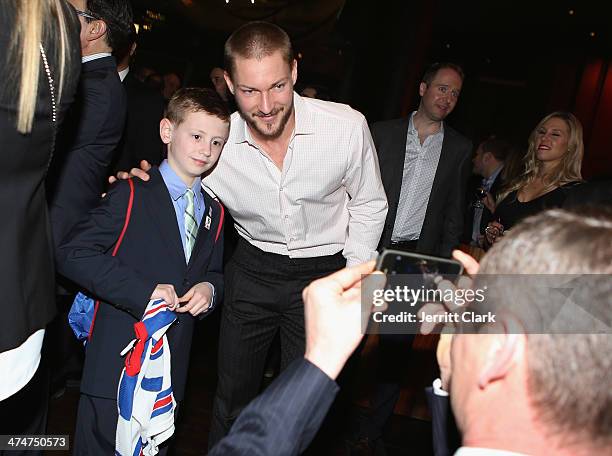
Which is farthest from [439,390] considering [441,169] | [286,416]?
[441,169]

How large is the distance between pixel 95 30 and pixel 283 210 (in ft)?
3.09

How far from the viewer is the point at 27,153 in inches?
47.1

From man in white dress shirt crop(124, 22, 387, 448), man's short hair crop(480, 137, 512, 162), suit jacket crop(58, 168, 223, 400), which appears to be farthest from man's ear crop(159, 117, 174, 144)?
man's short hair crop(480, 137, 512, 162)

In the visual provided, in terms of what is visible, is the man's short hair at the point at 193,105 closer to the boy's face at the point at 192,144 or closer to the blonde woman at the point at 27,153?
the boy's face at the point at 192,144

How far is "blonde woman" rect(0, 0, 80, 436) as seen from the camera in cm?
113

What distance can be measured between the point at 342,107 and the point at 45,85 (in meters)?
1.38

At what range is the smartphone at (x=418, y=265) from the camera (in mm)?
1029

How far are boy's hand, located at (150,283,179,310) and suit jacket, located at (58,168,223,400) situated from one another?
0.02m

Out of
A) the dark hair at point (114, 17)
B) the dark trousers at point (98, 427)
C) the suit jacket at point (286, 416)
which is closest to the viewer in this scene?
the suit jacket at point (286, 416)

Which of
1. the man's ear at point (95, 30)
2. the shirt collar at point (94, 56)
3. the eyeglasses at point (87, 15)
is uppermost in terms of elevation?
the eyeglasses at point (87, 15)

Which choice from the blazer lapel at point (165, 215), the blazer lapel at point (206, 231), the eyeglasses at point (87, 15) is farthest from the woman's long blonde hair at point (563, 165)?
the eyeglasses at point (87, 15)

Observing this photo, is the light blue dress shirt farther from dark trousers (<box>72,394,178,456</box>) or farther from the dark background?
the dark background

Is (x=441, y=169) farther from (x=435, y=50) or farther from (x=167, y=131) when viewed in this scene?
(x=435, y=50)

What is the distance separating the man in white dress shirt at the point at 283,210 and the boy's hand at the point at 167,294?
465 millimetres
